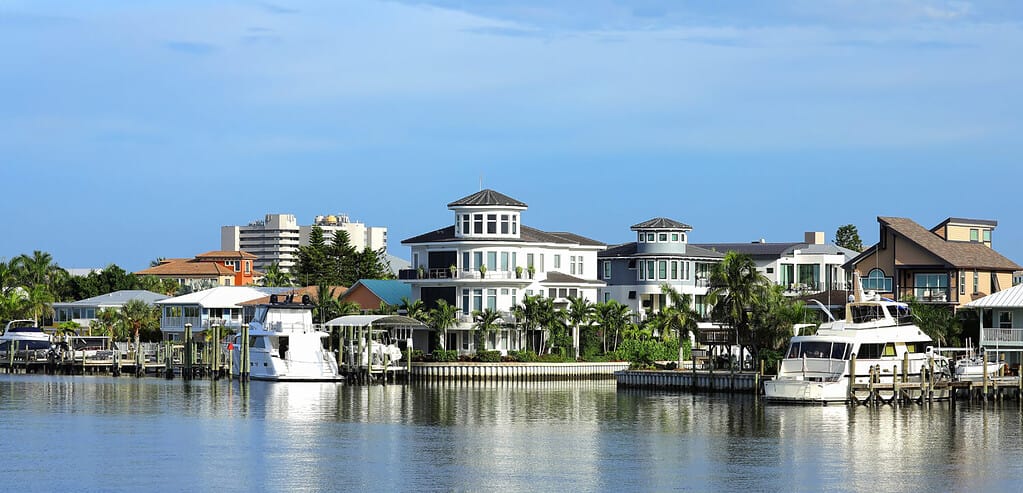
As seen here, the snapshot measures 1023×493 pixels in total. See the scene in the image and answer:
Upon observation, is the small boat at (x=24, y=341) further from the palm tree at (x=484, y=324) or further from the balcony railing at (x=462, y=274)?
the palm tree at (x=484, y=324)

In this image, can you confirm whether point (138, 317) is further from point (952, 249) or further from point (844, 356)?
point (844, 356)

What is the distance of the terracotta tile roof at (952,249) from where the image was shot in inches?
3206

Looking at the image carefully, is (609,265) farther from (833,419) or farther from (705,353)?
(833,419)

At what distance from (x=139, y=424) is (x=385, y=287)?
41336mm

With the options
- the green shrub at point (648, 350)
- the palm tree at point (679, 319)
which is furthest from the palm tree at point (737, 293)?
the green shrub at point (648, 350)

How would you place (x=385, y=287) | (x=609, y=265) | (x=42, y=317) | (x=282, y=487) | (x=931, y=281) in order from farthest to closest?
1. (x=42, y=317)
2. (x=609, y=265)
3. (x=385, y=287)
4. (x=931, y=281)
5. (x=282, y=487)

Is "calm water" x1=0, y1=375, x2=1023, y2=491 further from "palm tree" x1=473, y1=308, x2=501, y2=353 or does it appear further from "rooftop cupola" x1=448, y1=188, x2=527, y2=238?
"rooftop cupola" x1=448, y1=188, x2=527, y2=238

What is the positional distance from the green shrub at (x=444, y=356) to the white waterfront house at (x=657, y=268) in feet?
60.1

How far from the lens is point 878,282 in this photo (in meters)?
84.4

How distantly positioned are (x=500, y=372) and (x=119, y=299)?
4233cm

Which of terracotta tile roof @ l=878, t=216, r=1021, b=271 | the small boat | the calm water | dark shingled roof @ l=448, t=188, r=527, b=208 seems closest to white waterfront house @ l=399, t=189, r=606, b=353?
dark shingled roof @ l=448, t=188, r=527, b=208

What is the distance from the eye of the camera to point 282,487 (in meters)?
38.8

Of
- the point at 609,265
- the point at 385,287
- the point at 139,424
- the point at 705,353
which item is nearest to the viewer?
the point at 139,424

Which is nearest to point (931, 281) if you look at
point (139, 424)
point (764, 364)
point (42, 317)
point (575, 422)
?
point (764, 364)
